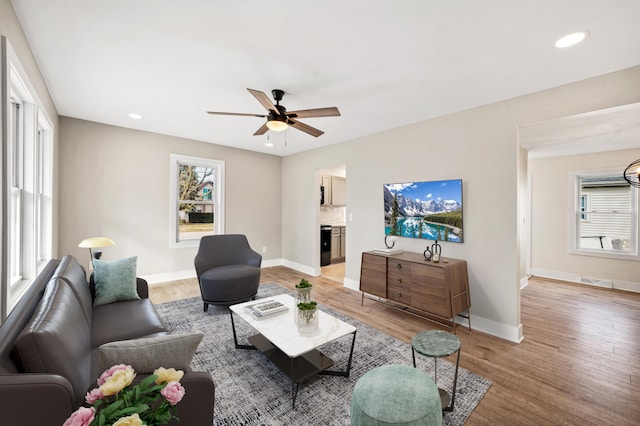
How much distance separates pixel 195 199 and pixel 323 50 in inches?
158

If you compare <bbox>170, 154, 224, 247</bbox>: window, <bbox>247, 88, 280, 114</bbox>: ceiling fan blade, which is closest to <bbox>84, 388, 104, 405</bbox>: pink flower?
<bbox>247, 88, 280, 114</bbox>: ceiling fan blade

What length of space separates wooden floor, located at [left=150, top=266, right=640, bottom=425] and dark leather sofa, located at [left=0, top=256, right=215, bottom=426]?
5.68 feet

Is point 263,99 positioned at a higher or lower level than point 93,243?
higher

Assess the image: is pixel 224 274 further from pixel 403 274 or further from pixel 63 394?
pixel 63 394

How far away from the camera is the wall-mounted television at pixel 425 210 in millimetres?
3326

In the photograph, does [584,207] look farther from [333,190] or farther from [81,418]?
[81,418]

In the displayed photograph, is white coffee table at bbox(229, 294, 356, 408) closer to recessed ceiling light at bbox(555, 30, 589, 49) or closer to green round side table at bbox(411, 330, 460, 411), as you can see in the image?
green round side table at bbox(411, 330, 460, 411)

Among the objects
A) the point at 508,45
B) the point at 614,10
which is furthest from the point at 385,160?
the point at 614,10

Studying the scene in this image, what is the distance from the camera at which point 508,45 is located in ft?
6.57

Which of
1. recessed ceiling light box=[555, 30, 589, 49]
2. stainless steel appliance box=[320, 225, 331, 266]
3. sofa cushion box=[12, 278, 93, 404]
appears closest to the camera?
sofa cushion box=[12, 278, 93, 404]

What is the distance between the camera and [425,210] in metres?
3.61

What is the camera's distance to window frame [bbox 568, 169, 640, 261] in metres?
4.54

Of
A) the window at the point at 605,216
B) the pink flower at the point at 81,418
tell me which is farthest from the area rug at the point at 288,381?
the window at the point at 605,216

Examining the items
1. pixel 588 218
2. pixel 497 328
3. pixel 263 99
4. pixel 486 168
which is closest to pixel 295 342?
pixel 263 99
